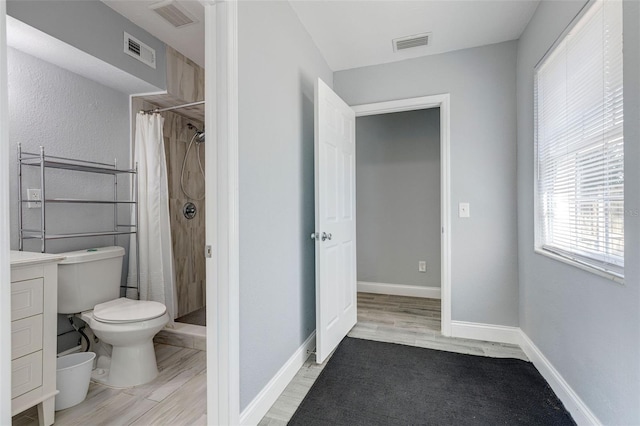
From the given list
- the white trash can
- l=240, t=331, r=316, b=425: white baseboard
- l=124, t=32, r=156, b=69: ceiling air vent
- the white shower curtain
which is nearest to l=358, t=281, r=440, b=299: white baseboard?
l=240, t=331, r=316, b=425: white baseboard

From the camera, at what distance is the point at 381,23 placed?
2.19m

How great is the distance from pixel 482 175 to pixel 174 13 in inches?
101

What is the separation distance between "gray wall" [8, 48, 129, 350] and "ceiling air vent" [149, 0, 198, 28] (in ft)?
2.64

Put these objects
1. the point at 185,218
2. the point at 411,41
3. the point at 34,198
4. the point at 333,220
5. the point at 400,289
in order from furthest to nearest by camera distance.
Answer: the point at 400,289
the point at 185,218
the point at 411,41
the point at 333,220
the point at 34,198

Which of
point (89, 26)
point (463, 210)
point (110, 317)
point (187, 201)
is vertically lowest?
point (110, 317)

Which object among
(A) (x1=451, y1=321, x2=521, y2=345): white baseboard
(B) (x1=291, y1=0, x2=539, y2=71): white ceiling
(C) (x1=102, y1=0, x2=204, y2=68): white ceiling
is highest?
(C) (x1=102, y1=0, x2=204, y2=68): white ceiling

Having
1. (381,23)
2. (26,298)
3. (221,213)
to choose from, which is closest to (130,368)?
(26,298)

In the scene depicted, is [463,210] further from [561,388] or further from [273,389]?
[273,389]

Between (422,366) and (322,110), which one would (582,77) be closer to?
(322,110)

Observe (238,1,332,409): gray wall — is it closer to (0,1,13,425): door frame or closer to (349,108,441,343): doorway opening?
(0,1,13,425): door frame

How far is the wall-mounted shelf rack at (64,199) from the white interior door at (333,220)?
1.57 meters

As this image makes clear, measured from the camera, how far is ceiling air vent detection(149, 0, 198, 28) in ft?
6.51

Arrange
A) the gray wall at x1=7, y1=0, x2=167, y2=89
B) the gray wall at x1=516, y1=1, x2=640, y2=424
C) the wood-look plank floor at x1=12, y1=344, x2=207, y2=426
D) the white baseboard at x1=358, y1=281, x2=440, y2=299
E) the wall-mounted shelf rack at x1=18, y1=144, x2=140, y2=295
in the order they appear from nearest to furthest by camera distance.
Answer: the gray wall at x1=516, y1=1, x2=640, y2=424 < the wood-look plank floor at x1=12, y1=344, x2=207, y2=426 < the gray wall at x1=7, y1=0, x2=167, y2=89 < the wall-mounted shelf rack at x1=18, y1=144, x2=140, y2=295 < the white baseboard at x1=358, y1=281, x2=440, y2=299

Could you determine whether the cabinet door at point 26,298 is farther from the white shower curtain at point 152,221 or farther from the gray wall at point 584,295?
the gray wall at point 584,295
